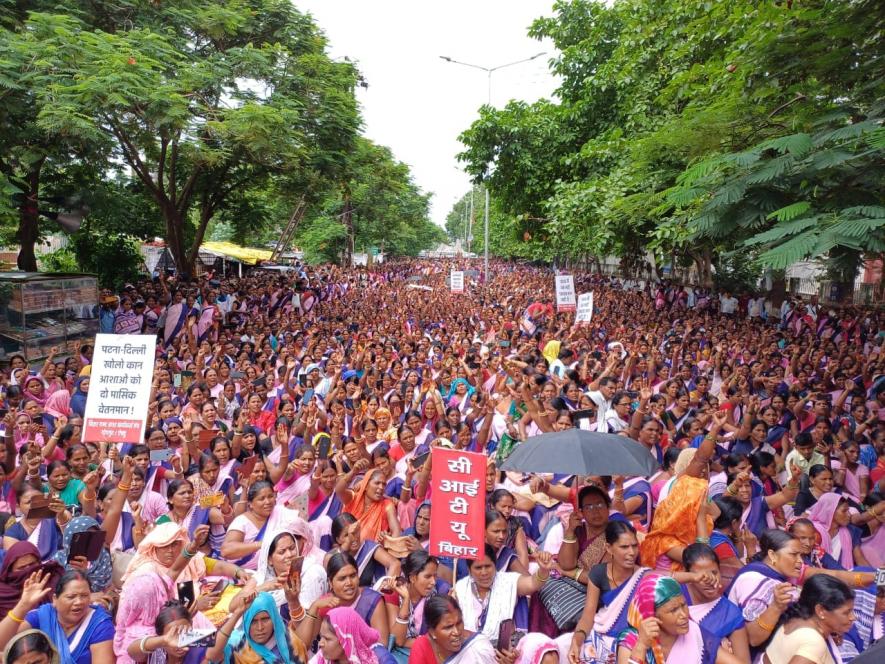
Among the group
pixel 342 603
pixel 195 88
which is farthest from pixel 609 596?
pixel 195 88

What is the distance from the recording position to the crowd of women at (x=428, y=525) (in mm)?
3021

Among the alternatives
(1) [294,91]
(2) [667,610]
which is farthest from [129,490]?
(1) [294,91]

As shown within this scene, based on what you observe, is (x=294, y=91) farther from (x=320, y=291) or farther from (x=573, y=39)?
(x=573, y=39)

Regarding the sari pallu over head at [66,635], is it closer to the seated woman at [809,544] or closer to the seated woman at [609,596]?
the seated woman at [609,596]

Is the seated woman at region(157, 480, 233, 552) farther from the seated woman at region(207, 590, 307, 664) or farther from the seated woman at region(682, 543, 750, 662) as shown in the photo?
the seated woman at region(682, 543, 750, 662)

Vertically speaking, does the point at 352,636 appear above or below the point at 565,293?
below

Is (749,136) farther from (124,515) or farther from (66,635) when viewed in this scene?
(66,635)

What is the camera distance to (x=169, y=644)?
10.0 ft

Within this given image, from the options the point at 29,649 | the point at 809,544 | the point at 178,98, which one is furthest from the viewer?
the point at 178,98

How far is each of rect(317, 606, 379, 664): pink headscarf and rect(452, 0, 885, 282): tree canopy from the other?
3.51m

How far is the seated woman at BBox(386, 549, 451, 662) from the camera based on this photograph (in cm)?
349

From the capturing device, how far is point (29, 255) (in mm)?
15188

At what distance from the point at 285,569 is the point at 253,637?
0.37m

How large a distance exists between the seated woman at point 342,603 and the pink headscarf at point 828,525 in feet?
9.66
